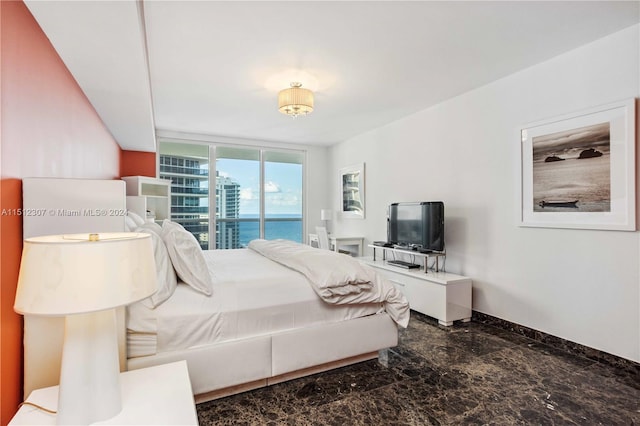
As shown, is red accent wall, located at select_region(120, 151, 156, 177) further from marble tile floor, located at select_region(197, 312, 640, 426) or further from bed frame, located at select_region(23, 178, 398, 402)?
marble tile floor, located at select_region(197, 312, 640, 426)

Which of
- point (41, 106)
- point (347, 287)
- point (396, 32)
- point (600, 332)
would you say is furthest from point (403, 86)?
point (41, 106)

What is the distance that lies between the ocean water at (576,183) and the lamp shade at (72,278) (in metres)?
3.18

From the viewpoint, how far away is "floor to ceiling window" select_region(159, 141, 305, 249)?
5.60 metres

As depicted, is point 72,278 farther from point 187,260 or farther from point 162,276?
point 187,260

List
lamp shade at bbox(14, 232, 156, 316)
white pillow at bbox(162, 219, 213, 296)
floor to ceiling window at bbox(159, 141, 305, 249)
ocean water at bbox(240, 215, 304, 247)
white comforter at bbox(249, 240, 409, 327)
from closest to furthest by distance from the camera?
1. lamp shade at bbox(14, 232, 156, 316)
2. white pillow at bbox(162, 219, 213, 296)
3. white comforter at bbox(249, 240, 409, 327)
4. floor to ceiling window at bbox(159, 141, 305, 249)
5. ocean water at bbox(240, 215, 304, 247)

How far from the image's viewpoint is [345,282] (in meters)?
2.26

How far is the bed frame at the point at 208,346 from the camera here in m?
1.39

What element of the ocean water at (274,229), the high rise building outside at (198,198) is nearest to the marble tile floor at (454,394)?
the ocean water at (274,229)

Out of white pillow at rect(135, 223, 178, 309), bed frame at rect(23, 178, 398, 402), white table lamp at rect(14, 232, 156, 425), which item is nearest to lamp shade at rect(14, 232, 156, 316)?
white table lamp at rect(14, 232, 156, 425)

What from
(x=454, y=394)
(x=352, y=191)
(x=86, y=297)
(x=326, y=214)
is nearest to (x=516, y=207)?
(x=454, y=394)

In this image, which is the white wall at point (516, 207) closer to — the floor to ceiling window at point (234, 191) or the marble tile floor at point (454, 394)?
the marble tile floor at point (454, 394)

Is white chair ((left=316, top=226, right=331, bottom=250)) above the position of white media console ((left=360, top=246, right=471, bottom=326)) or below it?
above

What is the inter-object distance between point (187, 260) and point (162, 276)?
21 cm

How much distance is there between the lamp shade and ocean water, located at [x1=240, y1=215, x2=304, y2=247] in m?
5.05
